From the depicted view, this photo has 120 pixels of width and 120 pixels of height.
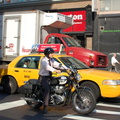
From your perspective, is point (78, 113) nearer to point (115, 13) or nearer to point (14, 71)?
point (14, 71)

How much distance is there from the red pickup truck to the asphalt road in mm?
3691

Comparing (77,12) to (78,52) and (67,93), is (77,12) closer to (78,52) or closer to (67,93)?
(78,52)

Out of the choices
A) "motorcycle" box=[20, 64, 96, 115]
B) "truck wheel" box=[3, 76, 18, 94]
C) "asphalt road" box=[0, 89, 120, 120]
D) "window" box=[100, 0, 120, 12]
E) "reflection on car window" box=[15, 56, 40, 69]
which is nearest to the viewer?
"asphalt road" box=[0, 89, 120, 120]

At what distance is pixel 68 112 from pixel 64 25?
7.62 m

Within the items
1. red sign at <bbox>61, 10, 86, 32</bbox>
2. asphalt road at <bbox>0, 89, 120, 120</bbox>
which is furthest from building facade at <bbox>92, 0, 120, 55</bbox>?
asphalt road at <bbox>0, 89, 120, 120</bbox>

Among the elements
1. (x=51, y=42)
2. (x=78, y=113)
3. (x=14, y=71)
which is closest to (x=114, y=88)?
(x=78, y=113)

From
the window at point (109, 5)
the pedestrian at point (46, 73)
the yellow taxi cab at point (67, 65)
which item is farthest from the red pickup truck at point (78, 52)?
the window at point (109, 5)

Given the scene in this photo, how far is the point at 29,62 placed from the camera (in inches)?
351

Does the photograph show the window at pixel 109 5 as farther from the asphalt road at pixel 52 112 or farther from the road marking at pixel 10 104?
the road marking at pixel 10 104

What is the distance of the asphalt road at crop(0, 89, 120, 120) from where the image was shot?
5.99 metres

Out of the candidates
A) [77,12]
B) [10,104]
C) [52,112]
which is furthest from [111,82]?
[77,12]

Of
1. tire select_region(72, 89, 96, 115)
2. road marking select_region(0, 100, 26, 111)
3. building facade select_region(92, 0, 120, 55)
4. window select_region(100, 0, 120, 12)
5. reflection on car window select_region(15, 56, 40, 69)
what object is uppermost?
window select_region(100, 0, 120, 12)

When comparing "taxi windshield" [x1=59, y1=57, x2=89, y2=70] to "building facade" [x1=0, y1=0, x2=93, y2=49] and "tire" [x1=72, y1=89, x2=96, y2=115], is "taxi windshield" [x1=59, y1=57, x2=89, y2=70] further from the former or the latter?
"building facade" [x1=0, y1=0, x2=93, y2=49]

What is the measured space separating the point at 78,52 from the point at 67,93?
17.7 feet
